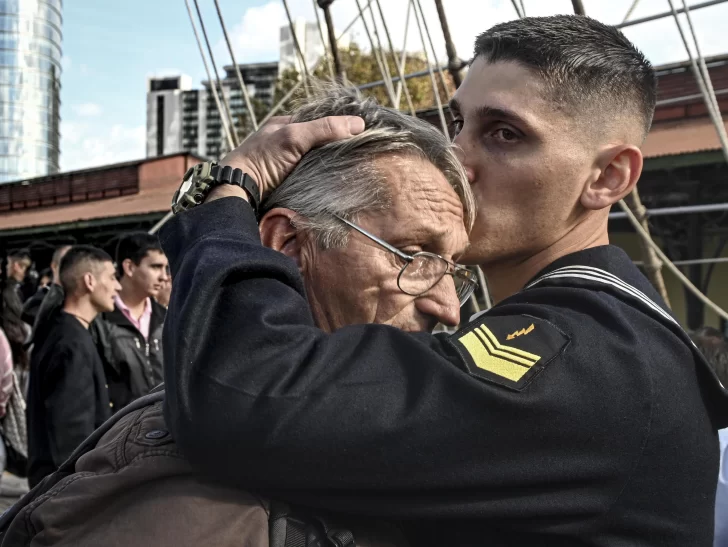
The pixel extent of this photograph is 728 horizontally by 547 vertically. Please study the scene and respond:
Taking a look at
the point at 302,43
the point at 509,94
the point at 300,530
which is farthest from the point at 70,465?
the point at 302,43

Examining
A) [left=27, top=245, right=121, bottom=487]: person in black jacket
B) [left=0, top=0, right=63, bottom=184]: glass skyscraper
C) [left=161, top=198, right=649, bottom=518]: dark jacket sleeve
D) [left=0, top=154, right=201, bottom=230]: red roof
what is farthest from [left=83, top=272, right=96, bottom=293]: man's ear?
[left=0, top=0, right=63, bottom=184]: glass skyscraper

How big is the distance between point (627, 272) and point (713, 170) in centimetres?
740

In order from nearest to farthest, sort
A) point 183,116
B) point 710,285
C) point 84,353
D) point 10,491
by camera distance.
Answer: point 84,353, point 10,491, point 710,285, point 183,116

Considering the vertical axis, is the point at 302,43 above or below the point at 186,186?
above

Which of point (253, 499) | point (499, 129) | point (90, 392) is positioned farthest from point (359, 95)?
point (90, 392)

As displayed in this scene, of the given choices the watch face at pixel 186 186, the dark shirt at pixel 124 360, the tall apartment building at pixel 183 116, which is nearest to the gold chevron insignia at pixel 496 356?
the watch face at pixel 186 186

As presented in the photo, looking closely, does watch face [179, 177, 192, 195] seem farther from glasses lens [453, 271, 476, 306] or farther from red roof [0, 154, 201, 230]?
red roof [0, 154, 201, 230]

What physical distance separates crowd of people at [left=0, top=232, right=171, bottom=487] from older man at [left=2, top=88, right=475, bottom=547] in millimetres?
2527

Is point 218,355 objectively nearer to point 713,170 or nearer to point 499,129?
point 499,129

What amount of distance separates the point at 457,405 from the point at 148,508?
44 centimetres

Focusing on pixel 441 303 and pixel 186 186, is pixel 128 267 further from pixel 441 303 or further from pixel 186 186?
pixel 441 303

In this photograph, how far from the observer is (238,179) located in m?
1.23

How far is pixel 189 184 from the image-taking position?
4.20ft

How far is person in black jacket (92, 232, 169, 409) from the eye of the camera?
401 centimetres
